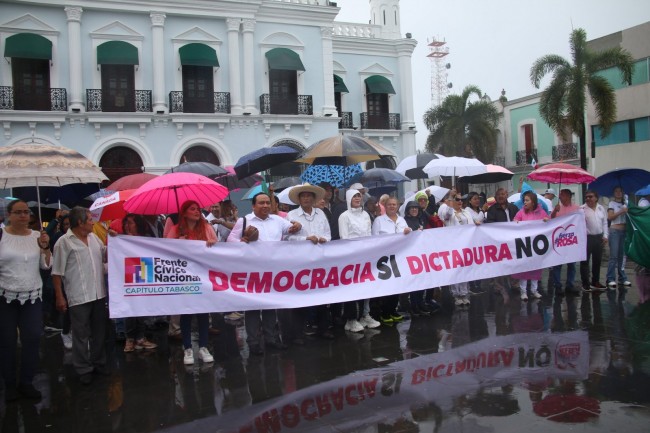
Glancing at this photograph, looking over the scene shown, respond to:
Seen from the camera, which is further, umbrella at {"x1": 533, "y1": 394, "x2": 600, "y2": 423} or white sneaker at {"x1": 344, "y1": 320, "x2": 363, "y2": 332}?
white sneaker at {"x1": 344, "y1": 320, "x2": 363, "y2": 332}

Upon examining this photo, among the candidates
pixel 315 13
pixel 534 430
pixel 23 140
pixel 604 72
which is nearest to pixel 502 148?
pixel 604 72

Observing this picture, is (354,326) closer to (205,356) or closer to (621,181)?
(205,356)

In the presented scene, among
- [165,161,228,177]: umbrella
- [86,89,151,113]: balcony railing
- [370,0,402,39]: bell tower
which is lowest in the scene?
[165,161,228,177]: umbrella

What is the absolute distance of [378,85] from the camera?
27.1 meters

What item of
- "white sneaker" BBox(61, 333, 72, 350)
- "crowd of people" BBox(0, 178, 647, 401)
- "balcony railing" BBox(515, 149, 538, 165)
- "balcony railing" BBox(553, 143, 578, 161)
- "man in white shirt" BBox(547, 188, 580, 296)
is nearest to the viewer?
"crowd of people" BBox(0, 178, 647, 401)

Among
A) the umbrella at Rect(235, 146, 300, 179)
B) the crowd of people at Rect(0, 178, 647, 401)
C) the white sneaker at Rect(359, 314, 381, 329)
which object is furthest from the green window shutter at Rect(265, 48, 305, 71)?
the white sneaker at Rect(359, 314, 381, 329)

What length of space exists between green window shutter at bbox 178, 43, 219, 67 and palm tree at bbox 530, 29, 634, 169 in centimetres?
1435

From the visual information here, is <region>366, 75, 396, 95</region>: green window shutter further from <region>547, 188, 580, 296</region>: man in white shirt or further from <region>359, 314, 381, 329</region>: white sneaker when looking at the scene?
<region>359, 314, 381, 329</region>: white sneaker

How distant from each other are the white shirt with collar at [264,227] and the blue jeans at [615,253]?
644 cm

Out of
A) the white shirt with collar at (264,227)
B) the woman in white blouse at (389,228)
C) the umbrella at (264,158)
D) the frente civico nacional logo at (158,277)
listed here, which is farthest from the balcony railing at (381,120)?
the frente civico nacional logo at (158,277)

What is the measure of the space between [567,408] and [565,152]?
97.8ft

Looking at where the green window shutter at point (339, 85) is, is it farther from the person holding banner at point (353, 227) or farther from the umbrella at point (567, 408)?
the umbrella at point (567, 408)

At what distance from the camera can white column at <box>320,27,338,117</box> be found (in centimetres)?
2419

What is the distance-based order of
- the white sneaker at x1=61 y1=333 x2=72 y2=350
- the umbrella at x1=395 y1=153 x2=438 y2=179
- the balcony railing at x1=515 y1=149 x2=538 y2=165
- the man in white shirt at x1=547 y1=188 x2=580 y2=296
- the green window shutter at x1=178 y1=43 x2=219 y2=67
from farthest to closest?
the balcony railing at x1=515 y1=149 x2=538 y2=165
the green window shutter at x1=178 y1=43 x2=219 y2=67
the umbrella at x1=395 y1=153 x2=438 y2=179
the man in white shirt at x1=547 y1=188 x2=580 y2=296
the white sneaker at x1=61 y1=333 x2=72 y2=350
